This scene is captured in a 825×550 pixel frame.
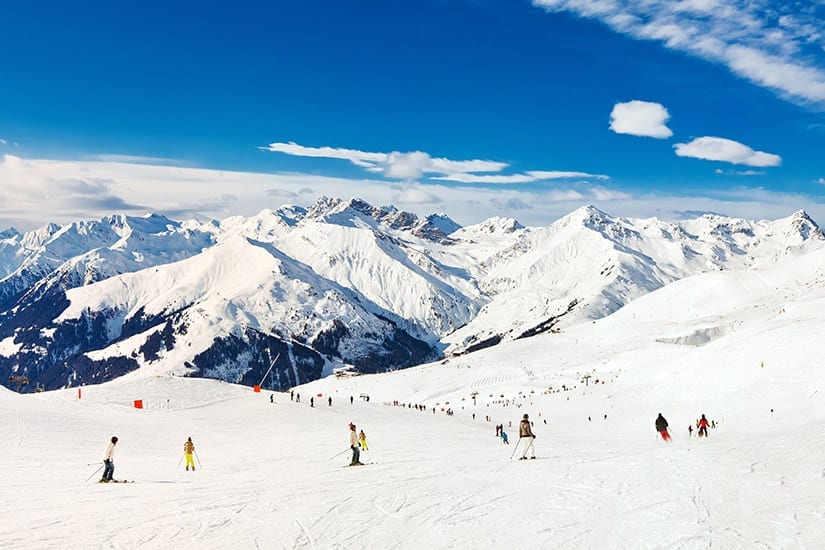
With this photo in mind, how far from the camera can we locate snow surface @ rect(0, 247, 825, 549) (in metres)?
15.4

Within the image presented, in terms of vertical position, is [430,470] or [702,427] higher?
[702,427]

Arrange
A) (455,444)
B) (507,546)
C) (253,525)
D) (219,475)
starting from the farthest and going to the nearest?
(455,444)
(219,475)
(253,525)
(507,546)

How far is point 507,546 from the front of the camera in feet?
47.4

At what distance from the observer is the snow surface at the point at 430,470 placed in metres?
15.4

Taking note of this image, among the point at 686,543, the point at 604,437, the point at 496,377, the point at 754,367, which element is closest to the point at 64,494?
the point at 686,543

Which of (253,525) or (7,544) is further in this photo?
(253,525)

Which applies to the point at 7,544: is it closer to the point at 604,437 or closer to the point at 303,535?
the point at 303,535

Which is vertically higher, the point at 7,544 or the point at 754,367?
the point at 754,367

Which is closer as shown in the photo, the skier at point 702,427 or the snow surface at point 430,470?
the snow surface at point 430,470

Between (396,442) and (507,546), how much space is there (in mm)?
26832

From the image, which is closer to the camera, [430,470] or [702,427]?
[430,470]

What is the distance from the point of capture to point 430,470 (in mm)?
25828

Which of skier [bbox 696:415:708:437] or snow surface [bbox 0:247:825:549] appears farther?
skier [bbox 696:415:708:437]

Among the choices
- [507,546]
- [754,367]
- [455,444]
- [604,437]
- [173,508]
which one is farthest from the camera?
[754,367]
